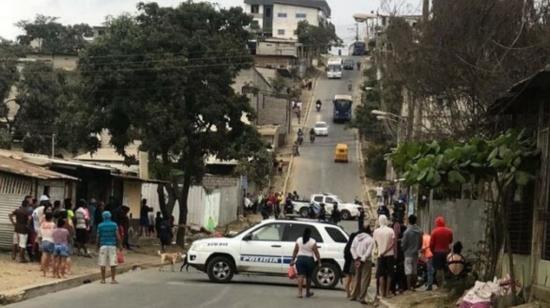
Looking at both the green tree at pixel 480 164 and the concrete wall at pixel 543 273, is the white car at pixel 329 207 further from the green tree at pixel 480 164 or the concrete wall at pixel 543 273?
the concrete wall at pixel 543 273

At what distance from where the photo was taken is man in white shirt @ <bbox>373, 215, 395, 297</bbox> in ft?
62.9

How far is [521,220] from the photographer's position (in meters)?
14.7

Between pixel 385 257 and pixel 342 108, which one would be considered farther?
pixel 342 108

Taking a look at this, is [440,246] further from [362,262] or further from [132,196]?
[132,196]

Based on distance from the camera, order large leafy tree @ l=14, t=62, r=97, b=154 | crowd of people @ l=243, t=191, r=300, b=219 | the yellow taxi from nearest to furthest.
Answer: crowd of people @ l=243, t=191, r=300, b=219 → large leafy tree @ l=14, t=62, r=97, b=154 → the yellow taxi

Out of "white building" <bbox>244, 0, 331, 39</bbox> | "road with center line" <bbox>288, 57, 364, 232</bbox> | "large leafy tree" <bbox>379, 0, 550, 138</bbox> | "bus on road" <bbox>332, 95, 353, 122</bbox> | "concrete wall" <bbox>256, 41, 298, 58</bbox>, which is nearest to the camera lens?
"large leafy tree" <bbox>379, 0, 550, 138</bbox>

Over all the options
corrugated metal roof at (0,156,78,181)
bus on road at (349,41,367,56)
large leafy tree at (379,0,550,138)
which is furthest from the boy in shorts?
bus on road at (349,41,367,56)

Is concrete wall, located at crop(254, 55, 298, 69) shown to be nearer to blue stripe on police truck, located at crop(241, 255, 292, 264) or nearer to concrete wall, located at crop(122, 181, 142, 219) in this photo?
concrete wall, located at crop(122, 181, 142, 219)

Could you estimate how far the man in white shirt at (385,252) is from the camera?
19170mm

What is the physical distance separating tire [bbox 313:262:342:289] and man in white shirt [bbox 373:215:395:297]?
2444mm

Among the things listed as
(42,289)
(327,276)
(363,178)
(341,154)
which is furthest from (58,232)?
(341,154)

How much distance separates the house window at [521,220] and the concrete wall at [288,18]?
152 metres

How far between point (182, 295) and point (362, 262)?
13.7ft

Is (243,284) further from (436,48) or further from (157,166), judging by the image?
(157,166)
